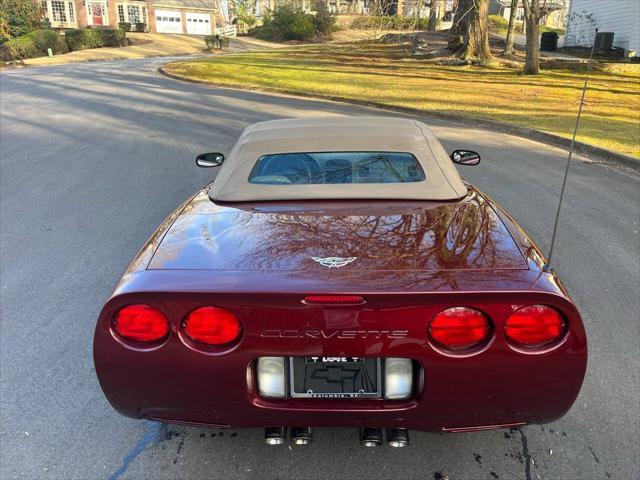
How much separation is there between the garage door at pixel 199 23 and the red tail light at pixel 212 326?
220 feet

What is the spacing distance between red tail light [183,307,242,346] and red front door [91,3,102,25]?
6291 cm

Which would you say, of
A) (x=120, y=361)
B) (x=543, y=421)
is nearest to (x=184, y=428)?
(x=120, y=361)

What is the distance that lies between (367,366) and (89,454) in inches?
55.9

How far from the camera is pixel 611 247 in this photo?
511 cm

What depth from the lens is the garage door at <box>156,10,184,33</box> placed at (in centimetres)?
6031

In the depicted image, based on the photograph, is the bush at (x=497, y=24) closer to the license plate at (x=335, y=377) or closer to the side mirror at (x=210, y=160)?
the side mirror at (x=210, y=160)

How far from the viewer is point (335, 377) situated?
210 centimetres

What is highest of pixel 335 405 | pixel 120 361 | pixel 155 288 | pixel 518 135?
pixel 155 288

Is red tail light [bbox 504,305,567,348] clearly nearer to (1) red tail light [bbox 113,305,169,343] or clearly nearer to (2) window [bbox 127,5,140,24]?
(1) red tail light [bbox 113,305,169,343]

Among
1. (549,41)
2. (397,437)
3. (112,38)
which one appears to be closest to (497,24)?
(549,41)

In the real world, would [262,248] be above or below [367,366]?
above

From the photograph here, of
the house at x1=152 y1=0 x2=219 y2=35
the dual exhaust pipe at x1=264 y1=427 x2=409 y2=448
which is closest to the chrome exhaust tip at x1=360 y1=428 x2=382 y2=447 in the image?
the dual exhaust pipe at x1=264 y1=427 x2=409 y2=448

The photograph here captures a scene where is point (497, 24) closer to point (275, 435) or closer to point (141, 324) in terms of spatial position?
point (275, 435)

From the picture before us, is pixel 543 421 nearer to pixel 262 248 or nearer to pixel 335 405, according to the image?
pixel 335 405
